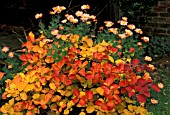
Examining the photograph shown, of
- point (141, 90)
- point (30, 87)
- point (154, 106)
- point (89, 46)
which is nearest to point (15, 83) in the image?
point (30, 87)

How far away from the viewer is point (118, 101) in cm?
338

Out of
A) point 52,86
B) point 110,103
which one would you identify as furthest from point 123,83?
point 52,86

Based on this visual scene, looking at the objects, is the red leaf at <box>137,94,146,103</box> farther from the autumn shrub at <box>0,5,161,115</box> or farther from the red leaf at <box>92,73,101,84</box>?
the red leaf at <box>92,73,101,84</box>

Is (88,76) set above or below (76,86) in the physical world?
above

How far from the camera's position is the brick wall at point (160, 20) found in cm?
688

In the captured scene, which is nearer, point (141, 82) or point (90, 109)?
point (90, 109)

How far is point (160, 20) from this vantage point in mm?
7008

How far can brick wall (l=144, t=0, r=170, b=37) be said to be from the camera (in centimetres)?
688

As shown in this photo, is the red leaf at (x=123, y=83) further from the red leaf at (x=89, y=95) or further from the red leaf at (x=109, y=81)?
the red leaf at (x=89, y=95)

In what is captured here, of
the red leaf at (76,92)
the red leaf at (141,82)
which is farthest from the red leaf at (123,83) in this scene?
the red leaf at (76,92)

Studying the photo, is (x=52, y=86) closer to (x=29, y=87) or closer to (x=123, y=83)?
(x=29, y=87)

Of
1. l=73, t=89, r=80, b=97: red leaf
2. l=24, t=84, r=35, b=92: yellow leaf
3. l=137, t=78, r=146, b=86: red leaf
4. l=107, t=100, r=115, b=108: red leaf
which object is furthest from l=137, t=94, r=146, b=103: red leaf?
l=24, t=84, r=35, b=92: yellow leaf

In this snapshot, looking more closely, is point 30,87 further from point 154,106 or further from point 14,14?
point 14,14

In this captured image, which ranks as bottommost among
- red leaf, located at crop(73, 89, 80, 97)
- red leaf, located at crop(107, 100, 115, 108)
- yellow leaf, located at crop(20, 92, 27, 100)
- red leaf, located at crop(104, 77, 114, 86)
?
red leaf, located at crop(107, 100, 115, 108)
